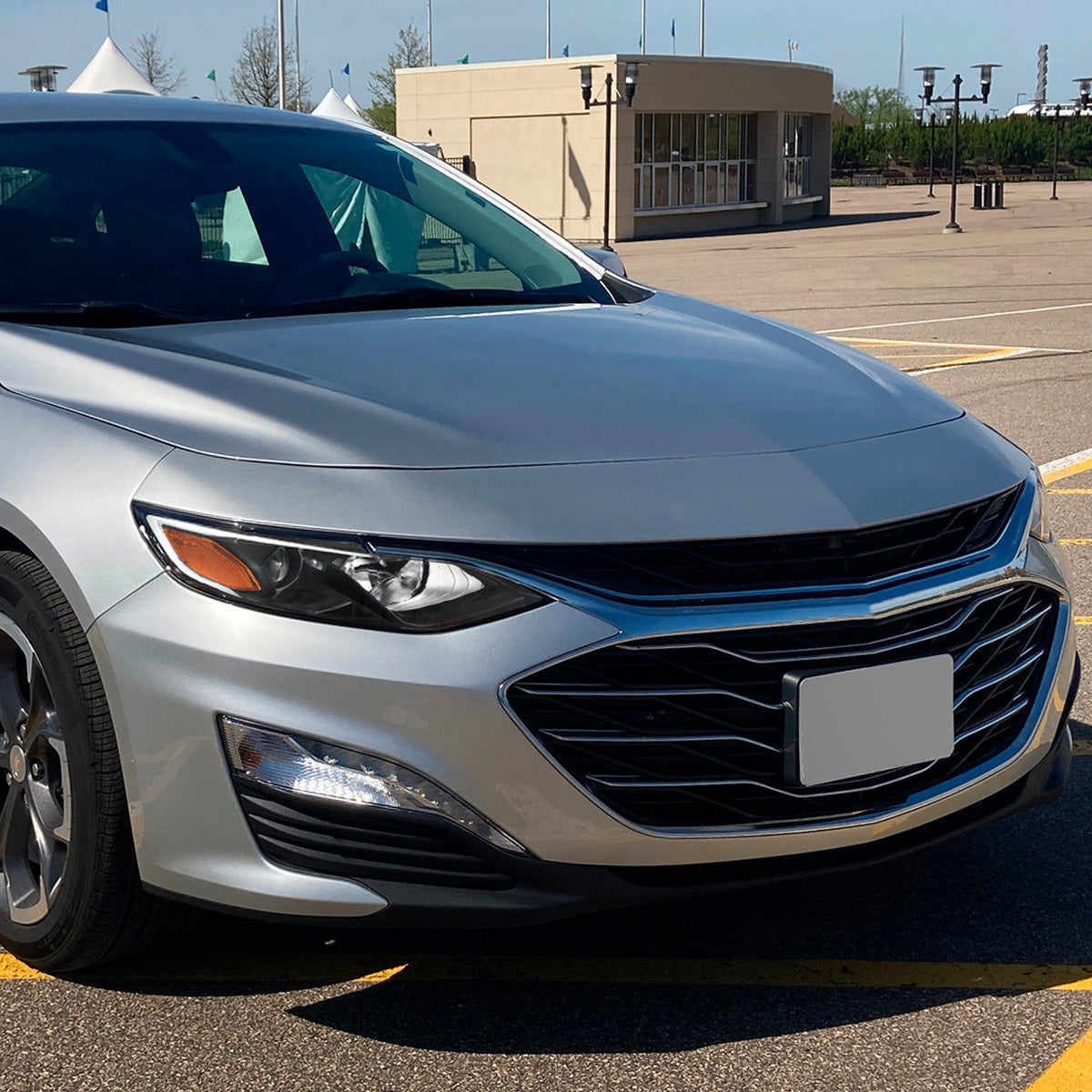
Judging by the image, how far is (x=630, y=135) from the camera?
39562 mm

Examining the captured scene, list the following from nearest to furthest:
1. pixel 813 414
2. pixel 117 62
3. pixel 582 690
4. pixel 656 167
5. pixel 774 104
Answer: pixel 582 690 < pixel 813 414 < pixel 117 62 < pixel 656 167 < pixel 774 104

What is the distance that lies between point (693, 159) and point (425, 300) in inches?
1568

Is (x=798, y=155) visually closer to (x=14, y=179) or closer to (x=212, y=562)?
(x=14, y=179)

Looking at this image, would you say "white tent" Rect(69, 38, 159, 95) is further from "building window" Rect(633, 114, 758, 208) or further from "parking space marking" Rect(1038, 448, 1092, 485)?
"parking space marking" Rect(1038, 448, 1092, 485)

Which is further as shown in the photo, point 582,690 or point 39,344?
point 39,344

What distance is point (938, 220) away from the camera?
141 ft

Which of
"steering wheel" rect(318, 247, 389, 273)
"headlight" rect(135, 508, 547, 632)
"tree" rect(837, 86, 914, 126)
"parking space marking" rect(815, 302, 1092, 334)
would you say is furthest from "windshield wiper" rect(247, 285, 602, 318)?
"tree" rect(837, 86, 914, 126)

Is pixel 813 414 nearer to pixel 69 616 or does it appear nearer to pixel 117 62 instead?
pixel 69 616

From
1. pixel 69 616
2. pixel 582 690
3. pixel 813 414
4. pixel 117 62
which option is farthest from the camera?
pixel 117 62

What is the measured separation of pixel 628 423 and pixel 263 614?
2.49 feet

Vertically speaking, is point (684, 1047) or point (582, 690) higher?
point (582, 690)

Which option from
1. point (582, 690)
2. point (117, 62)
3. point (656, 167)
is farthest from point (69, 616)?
point (656, 167)

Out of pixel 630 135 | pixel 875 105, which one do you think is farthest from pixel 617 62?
pixel 875 105

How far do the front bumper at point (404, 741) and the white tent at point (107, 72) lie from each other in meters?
23.8
